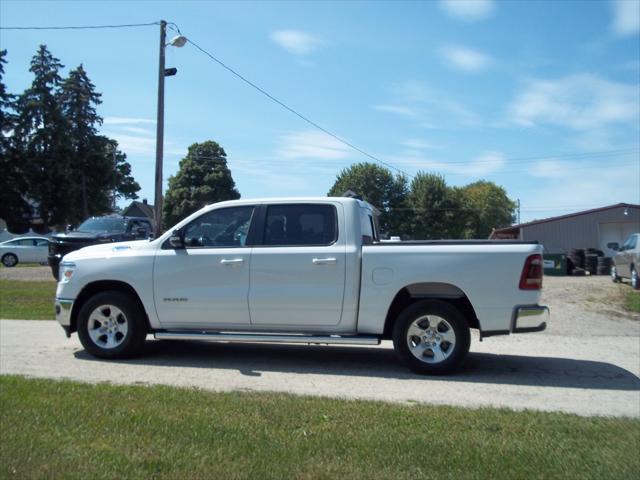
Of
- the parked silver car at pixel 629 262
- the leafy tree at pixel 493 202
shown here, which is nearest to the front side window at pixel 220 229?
the parked silver car at pixel 629 262

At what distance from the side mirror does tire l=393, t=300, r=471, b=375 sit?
2737mm

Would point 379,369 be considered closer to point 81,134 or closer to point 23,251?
point 23,251

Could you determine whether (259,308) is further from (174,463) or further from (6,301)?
(6,301)

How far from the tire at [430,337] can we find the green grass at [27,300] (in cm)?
723

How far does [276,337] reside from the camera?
703cm

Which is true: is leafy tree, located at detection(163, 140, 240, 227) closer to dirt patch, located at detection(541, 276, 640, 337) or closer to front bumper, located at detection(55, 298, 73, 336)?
dirt patch, located at detection(541, 276, 640, 337)

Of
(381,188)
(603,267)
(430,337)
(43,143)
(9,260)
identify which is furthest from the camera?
(381,188)

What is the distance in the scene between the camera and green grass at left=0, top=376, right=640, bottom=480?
385 cm

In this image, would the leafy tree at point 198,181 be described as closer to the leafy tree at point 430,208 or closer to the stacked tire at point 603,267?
the leafy tree at point 430,208

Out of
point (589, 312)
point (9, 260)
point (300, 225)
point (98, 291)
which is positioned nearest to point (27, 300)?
point (98, 291)

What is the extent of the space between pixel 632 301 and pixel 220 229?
A: 36.1ft

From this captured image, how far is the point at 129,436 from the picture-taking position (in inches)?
172

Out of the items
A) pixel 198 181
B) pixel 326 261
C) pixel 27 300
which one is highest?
pixel 198 181

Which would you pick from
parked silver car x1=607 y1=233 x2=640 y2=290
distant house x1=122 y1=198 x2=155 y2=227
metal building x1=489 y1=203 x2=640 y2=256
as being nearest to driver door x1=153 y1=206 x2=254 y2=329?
parked silver car x1=607 y1=233 x2=640 y2=290
